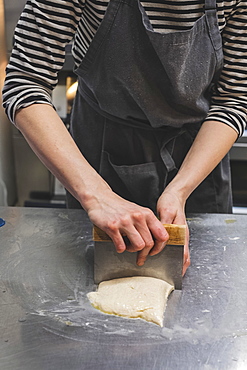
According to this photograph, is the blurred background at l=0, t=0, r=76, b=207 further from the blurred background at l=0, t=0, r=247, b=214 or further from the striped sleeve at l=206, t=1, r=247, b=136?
the striped sleeve at l=206, t=1, r=247, b=136

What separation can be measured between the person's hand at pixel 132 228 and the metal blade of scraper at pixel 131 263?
22mm

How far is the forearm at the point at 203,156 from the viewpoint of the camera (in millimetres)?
993

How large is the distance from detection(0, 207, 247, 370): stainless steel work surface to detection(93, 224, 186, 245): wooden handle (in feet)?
0.32

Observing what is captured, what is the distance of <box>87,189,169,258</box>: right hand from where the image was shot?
800 millimetres

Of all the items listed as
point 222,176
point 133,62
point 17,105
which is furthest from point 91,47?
point 222,176

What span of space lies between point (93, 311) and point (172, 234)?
0.63 ft

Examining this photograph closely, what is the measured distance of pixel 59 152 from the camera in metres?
0.91

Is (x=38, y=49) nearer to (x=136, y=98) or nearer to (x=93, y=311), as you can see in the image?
(x=136, y=98)

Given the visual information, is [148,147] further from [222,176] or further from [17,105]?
[17,105]

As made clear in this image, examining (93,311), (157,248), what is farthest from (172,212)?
(93,311)

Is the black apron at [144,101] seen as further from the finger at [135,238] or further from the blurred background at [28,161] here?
the blurred background at [28,161]

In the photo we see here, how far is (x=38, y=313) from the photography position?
77 cm

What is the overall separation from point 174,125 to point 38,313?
0.55 m

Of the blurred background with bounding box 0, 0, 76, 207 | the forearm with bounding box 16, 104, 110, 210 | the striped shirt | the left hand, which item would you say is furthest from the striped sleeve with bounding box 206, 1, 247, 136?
the blurred background with bounding box 0, 0, 76, 207
